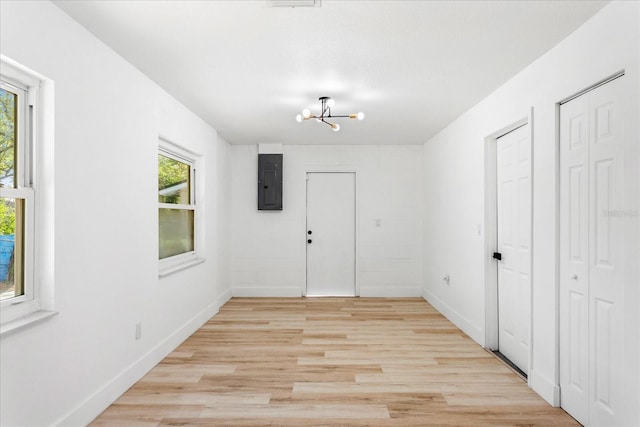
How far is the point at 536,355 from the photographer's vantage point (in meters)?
2.96

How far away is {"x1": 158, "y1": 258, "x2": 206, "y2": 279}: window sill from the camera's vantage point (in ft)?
12.1

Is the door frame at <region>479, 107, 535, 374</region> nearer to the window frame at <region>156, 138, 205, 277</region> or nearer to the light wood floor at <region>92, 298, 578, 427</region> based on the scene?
the light wood floor at <region>92, 298, 578, 427</region>

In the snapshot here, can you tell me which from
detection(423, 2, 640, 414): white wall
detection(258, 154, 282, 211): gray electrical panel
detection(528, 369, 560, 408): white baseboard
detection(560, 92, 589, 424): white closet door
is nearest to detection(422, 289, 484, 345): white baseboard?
detection(423, 2, 640, 414): white wall

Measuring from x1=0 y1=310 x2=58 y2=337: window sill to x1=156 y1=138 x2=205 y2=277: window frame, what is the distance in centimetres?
148

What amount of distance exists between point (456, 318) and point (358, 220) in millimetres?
2329

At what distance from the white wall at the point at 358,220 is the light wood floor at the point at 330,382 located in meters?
1.66

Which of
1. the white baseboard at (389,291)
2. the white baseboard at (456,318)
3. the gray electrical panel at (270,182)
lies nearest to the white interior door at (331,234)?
the white baseboard at (389,291)

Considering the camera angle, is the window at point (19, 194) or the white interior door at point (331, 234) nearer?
the window at point (19, 194)

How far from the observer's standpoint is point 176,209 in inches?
170

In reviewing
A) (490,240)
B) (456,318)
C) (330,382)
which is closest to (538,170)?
(490,240)

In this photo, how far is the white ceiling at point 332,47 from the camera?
2250mm

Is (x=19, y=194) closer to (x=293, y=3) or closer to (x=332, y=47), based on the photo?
(x=293, y=3)

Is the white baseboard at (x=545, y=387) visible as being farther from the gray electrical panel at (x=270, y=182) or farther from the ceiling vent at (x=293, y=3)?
the gray electrical panel at (x=270, y=182)

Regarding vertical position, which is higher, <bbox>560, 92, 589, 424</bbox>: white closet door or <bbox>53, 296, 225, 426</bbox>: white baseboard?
<bbox>560, 92, 589, 424</bbox>: white closet door
